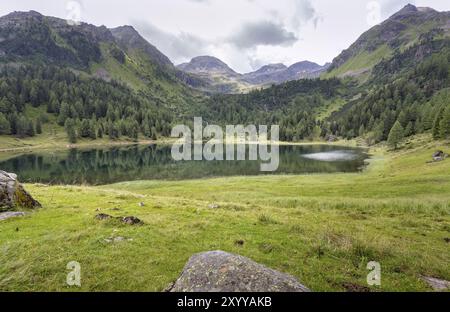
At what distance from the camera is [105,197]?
1266 inches

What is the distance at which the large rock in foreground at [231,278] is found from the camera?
8578mm

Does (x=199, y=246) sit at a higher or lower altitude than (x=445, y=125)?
lower

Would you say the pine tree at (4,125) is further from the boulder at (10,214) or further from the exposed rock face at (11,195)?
the boulder at (10,214)

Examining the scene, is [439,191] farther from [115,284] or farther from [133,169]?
[133,169]

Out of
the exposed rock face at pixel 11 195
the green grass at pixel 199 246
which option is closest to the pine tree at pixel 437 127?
the green grass at pixel 199 246

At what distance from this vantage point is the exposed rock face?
20.8 metres

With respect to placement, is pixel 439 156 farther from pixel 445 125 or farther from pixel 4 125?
pixel 4 125

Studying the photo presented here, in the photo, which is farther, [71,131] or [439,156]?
[71,131]

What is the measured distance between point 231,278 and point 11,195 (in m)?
21.1

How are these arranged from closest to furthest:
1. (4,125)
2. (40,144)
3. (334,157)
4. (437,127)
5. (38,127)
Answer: (437,127), (334,157), (4,125), (40,144), (38,127)

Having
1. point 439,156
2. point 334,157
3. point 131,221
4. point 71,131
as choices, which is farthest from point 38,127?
point 439,156

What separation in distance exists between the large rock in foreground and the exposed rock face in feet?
61.3

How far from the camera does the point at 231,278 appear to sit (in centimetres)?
887

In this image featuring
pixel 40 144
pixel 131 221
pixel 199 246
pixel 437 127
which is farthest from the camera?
pixel 40 144
